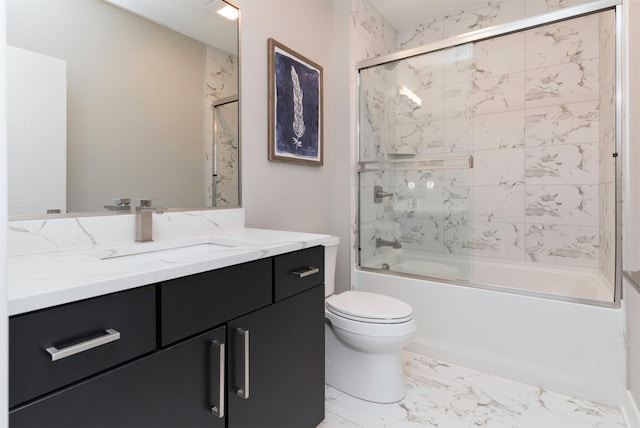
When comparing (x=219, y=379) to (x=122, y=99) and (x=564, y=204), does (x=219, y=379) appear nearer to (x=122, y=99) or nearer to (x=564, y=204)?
(x=122, y=99)

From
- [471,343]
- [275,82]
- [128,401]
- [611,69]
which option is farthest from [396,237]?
[128,401]

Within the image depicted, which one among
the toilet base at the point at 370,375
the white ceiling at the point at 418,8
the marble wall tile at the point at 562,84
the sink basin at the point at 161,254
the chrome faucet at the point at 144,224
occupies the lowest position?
the toilet base at the point at 370,375

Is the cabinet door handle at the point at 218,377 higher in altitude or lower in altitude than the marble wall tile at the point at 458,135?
lower

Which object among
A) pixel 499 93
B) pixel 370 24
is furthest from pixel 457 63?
pixel 370 24

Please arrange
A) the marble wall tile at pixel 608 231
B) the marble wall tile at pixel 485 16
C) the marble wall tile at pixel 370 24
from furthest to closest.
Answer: the marble wall tile at pixel 485 16 < the marble wall tile at pixel 370 24 < the marble wall tile at pixel 608 231

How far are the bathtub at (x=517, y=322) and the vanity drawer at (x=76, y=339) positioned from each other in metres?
1.85

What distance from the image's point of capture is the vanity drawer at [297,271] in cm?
116

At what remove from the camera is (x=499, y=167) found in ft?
8.86

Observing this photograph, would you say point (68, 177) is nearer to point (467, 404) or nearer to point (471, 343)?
point (467, 404)

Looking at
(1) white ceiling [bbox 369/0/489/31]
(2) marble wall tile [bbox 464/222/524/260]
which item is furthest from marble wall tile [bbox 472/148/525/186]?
(1) white ceiling [bbox 369/0/489/31]

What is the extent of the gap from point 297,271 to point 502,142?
2281 mm

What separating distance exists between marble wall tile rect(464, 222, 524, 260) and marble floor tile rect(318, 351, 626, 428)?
1039 millimetres

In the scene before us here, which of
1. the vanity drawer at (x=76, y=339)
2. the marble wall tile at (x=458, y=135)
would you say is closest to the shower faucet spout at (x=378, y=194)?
the marble wall tile at (x=458, y=135)

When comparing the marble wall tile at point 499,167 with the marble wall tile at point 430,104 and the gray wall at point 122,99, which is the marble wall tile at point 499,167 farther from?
the gray wall at point 122,99
